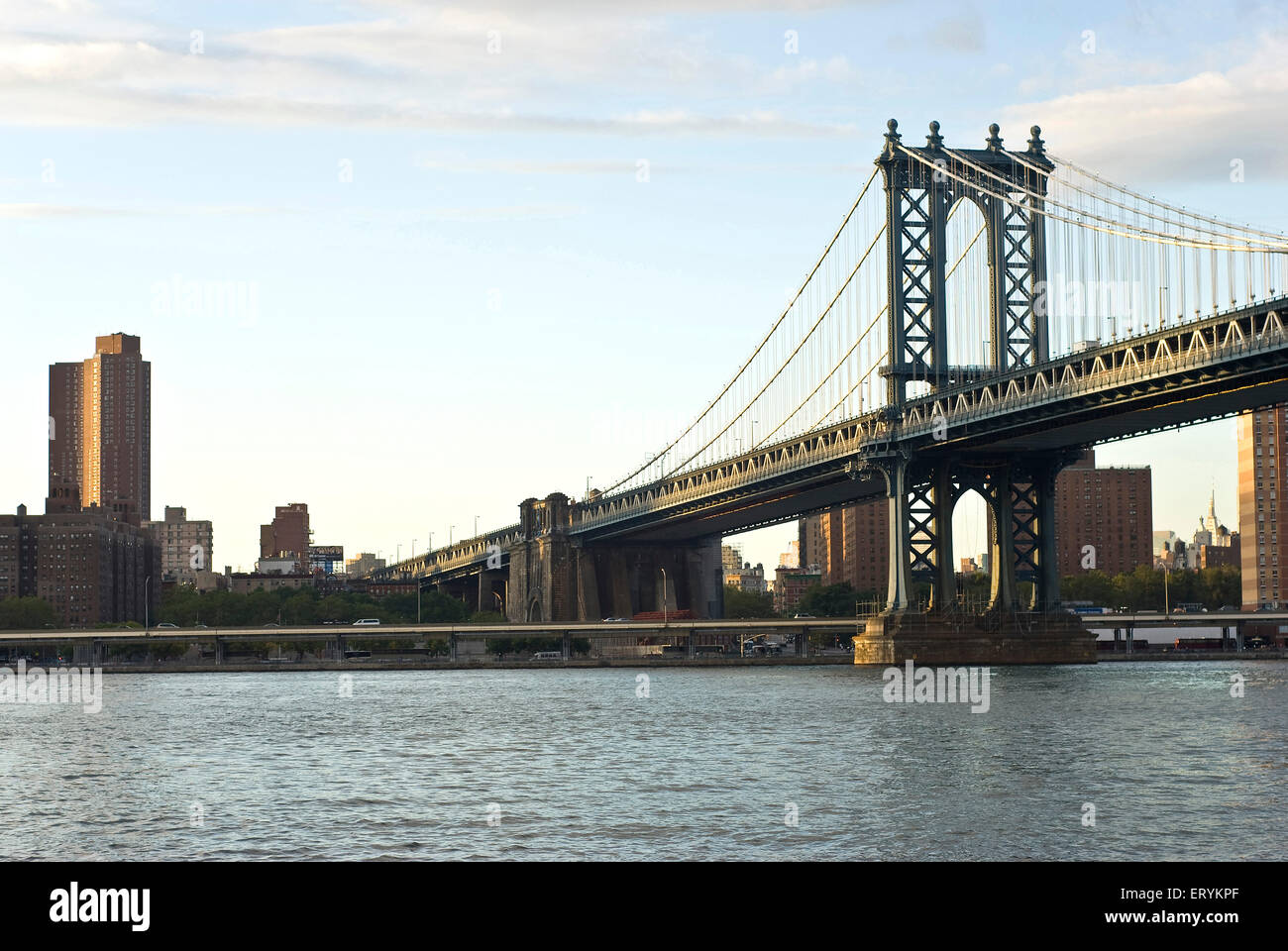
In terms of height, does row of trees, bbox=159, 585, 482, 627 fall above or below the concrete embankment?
above

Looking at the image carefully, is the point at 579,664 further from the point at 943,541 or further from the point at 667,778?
the point at 667,778

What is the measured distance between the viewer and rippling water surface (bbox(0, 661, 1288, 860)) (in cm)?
2939

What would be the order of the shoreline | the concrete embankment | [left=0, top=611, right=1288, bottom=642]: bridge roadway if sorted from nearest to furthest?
[left=0, top=611, right=1288, bottom=642]: bridge roadway, the concrete embankment, the shoreline

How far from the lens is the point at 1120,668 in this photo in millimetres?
107000

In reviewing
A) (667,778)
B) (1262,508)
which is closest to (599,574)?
→ (1262,508)

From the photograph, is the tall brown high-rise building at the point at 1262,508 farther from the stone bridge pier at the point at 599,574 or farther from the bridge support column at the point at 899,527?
the bridge support column at the point at 899,527

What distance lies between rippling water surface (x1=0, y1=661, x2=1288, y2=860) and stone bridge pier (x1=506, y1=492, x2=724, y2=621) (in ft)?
274

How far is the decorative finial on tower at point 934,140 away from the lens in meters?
100

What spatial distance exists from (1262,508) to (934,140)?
357ft

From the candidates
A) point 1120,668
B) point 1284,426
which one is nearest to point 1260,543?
point 1284,426

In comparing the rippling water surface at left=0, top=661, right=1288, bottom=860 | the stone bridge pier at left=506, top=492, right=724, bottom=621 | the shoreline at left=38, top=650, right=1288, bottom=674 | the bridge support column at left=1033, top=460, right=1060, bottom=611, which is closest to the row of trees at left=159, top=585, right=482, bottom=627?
the stone bridge pier at left=506, top=492, right=724, bottom=621

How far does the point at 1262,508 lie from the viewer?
192125mm

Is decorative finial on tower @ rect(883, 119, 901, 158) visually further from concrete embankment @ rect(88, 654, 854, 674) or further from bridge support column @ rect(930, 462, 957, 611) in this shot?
concrete embankment @ rect(88, 654, 854, 674)
